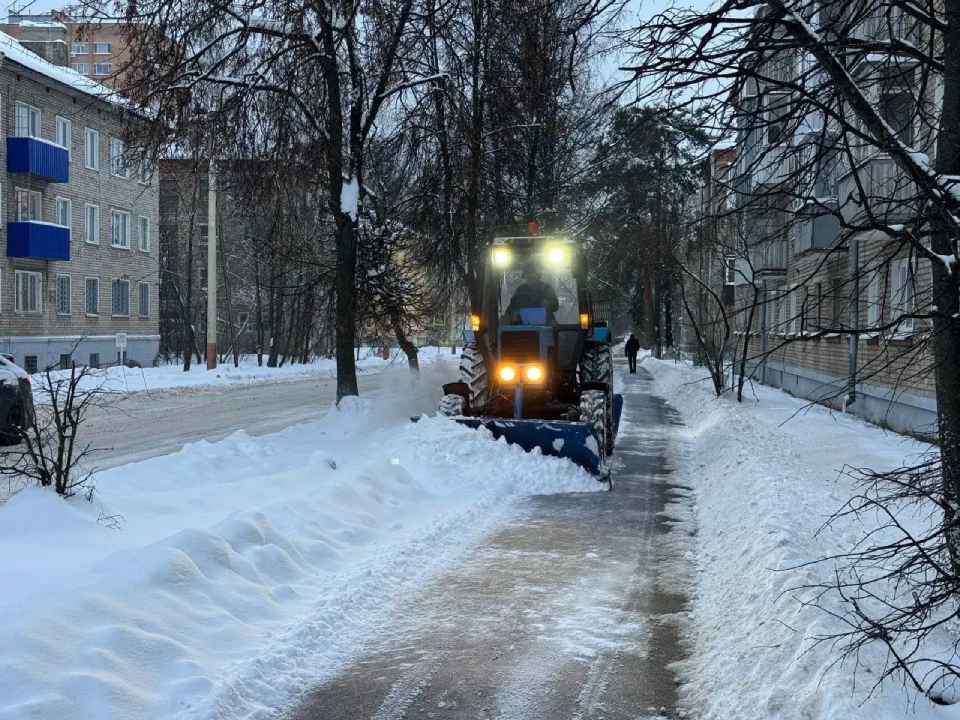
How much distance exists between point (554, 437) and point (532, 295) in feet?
8.37

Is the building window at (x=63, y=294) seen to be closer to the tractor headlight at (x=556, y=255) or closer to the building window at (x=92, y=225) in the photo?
the building window at (x=92, y=225)

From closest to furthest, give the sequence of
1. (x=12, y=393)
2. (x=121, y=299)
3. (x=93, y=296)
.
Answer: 1. (x=12, y=393)
2. (x=93, y=296)
3. (x=121, y=299)

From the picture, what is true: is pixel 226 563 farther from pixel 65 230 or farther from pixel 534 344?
pixel 65 230

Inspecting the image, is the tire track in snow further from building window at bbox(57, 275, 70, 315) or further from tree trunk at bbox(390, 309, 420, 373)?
building window at bbox(57, 275, 70, 315)

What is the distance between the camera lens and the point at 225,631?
5590 mm

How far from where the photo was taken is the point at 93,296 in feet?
124

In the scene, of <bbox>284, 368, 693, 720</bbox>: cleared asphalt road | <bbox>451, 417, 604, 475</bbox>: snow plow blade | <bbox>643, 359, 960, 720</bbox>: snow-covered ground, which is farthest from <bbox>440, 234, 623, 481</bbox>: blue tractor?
<bbox>284, 368, 693, 720</bbox>: cleared asphalt road

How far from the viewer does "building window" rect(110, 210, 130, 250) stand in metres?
39.8

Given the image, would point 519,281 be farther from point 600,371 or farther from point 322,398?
point 322,398

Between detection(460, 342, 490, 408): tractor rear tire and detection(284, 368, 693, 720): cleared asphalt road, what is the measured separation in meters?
4.51

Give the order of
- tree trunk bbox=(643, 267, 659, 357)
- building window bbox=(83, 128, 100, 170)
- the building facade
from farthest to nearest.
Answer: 1. tree trunk bbox=(643, 267, 659, 357)
2. building window bbox=(83, 128, 100, 170)
3. the building facade

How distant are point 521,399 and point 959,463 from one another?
29.2 feet

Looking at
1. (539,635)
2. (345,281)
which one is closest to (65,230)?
(345,281)

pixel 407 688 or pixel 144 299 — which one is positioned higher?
pixel 144 299
